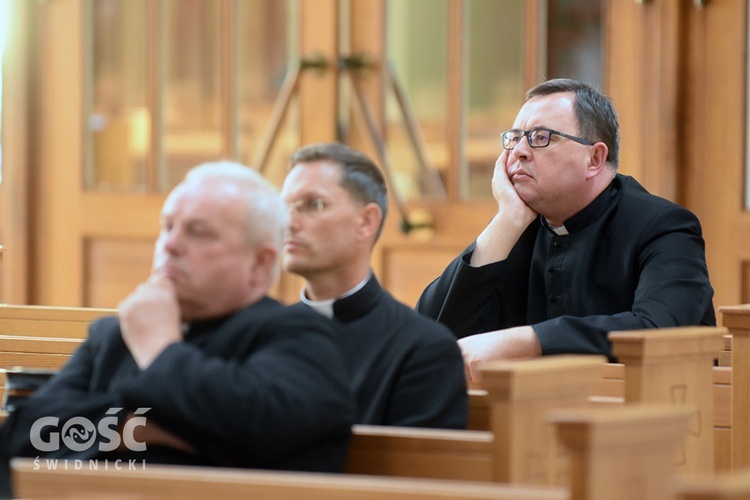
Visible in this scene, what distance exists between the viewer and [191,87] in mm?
4703

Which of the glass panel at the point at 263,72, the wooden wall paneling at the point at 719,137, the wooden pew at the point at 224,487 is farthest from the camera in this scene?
the glass panel at the point at 263,72

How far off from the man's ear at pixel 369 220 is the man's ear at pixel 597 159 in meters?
0.84

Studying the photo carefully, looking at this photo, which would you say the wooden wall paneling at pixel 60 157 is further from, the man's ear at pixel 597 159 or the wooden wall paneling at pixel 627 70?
the man's ear at pixel 597 159

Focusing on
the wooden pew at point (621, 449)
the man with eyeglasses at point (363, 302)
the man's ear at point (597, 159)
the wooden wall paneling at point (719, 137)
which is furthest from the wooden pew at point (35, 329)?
the wooden wall paneling at point (719, 137)

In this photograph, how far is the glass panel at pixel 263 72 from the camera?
14.9 feet

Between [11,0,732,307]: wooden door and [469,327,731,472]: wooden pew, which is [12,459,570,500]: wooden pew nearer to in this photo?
[469,327,731,472]: wooden pew

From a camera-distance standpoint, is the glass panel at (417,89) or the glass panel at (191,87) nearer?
the glass panel at (417,89)

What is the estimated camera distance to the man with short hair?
5.21 ft

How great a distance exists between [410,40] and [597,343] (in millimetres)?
2071

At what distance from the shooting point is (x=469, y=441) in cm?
171

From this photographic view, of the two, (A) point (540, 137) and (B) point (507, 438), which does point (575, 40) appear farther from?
(B) point (507, 438)

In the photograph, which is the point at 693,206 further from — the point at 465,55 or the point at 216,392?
the point at 216,392

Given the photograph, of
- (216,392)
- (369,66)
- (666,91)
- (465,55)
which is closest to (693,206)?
(666,91)

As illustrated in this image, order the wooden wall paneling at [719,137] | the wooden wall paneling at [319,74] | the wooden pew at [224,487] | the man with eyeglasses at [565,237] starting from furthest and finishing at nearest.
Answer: the wooden wall paneling at [319,74] → the wooden wall paneling at [719,137] → the man with eyeglasses at [565,237] → the wooden pew at [224,487]
